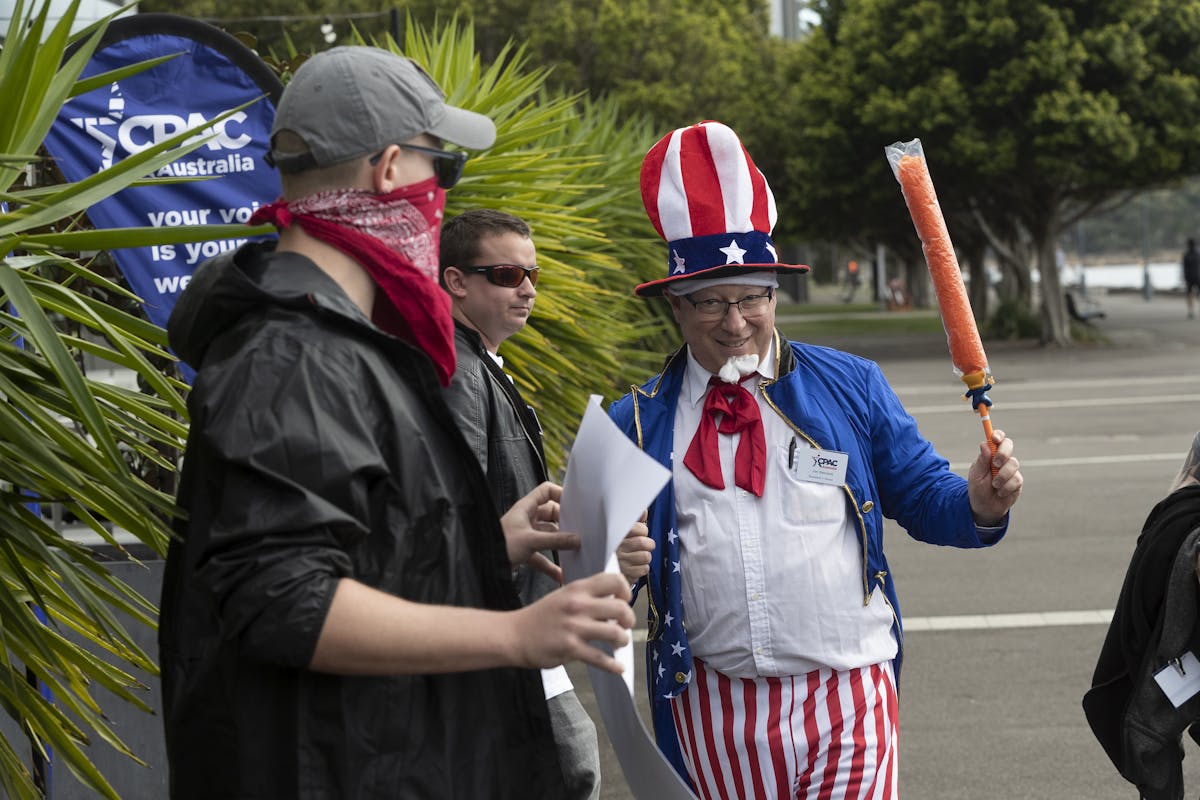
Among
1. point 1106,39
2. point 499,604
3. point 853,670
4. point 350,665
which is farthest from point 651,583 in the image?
point 1106,39

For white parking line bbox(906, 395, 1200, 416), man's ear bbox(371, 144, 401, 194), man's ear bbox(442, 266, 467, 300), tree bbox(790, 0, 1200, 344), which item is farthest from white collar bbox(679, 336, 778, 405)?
tree bbox(790, 0, 1200, 344)

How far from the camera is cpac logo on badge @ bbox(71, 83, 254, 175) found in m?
5.40

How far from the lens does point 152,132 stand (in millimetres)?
5500

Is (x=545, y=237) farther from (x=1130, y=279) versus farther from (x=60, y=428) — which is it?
(x=1130, y=279)

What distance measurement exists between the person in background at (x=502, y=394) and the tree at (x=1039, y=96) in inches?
868

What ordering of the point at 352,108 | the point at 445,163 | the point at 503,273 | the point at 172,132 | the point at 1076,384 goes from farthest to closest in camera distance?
the point at 1076,384
the point at 172,132
the point at 503,273
the point at 445,163
the point at 352,108

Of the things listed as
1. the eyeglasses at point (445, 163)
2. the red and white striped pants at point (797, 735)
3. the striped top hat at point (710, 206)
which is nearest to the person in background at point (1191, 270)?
the striped top hat at point (710, 206)

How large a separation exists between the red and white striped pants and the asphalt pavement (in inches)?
102

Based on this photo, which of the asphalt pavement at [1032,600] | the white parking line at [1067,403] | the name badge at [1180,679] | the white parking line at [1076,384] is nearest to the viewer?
the name badge at [1180,679]

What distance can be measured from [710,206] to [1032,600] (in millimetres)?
5812

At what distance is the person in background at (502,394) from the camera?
3.04 metres

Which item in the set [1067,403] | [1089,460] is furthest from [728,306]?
[1067,403]

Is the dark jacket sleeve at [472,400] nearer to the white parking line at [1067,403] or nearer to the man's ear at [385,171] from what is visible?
the man's ear at [385,171]

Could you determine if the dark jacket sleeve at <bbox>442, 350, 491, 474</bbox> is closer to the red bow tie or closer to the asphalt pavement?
the red bow tie
